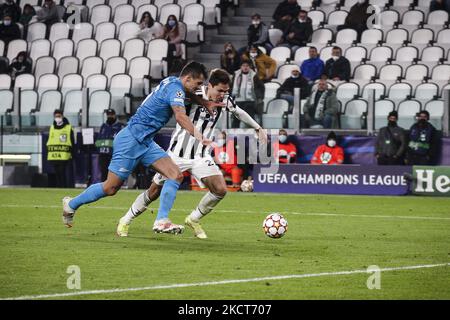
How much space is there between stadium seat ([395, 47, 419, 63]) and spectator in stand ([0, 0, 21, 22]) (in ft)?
39.1

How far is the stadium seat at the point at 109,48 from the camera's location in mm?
28922

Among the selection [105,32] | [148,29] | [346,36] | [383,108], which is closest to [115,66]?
[148,29]

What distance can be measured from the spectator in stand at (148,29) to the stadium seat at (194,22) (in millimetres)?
992

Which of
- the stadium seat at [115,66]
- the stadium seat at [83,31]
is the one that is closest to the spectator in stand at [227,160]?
the stadium seat at [115,66]

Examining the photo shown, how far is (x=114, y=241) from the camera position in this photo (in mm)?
12430

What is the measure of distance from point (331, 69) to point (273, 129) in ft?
7.85

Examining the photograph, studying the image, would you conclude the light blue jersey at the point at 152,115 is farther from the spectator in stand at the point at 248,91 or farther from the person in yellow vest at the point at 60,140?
the person in yellow vest at the point at 60,140

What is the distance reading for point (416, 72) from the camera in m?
25.5

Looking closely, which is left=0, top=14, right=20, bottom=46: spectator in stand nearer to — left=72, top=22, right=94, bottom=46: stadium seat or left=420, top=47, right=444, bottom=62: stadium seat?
left=72, top=22, right=94, bottom=46: stadium seat

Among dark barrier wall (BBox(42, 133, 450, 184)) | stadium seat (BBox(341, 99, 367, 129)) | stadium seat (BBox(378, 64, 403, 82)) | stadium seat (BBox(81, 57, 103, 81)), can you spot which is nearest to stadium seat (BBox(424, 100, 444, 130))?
dark barrier wall (BBox(42, 133, 450, 184))

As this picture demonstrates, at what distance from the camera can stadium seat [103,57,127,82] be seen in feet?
92.4

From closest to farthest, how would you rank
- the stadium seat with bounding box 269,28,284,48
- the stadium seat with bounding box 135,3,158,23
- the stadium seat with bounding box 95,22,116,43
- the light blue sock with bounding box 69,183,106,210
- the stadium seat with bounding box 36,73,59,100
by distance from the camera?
the light blue sock with bounding box 69,183,106,210 → the stadium seat with bounding box 269,28,284,48 → the stadium seat with bounding box 36,73,59,100 → the stadium seat with bounding box 95,22,116,43 → the stadium seat with bounding box 135,3,158,23

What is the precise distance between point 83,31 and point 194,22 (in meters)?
3.42
